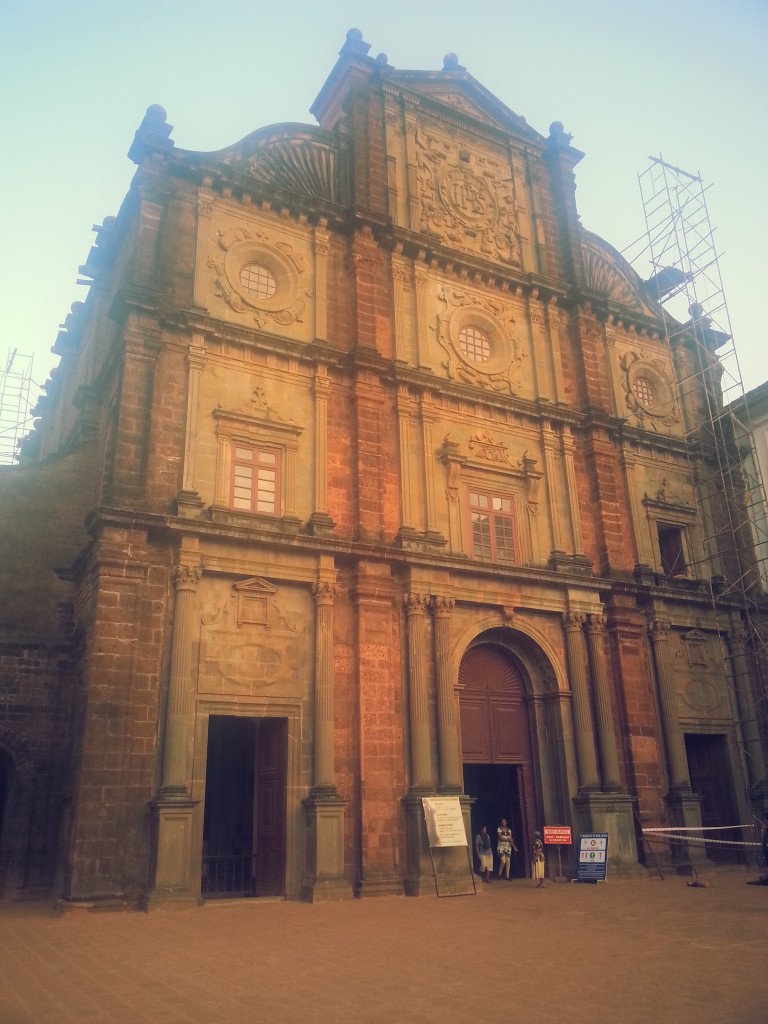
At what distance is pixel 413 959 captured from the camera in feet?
33.4

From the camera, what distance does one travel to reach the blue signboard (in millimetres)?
19188

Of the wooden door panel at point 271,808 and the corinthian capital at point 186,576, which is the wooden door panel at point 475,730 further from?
the corinthian capital at point 186,576

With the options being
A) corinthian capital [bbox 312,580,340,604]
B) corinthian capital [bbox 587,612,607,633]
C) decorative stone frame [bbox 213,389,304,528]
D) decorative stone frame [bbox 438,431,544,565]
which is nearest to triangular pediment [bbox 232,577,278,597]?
corinthian capital [bbox 312,580,340,604]

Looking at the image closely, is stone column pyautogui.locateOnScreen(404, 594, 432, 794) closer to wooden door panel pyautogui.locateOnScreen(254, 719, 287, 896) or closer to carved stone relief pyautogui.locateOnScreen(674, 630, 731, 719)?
wooden door panel pyautogui.locateOnScreen(254, 719, 287, 896)

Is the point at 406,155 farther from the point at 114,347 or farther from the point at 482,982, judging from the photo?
the point at 482,982

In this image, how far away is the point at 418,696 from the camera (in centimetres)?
1928

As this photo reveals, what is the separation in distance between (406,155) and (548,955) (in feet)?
74.3

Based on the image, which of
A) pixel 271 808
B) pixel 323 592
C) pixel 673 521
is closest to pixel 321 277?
pixel 323 592

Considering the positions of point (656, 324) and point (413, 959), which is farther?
point (656, 324)

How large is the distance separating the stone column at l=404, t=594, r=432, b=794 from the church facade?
7 centimetres

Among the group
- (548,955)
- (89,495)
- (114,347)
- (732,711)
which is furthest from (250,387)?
(732,711)

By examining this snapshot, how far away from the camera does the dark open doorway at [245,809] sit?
17938 millimetres

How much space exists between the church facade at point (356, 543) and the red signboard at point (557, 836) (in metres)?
0.66

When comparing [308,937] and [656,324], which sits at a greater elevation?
[656,324]
